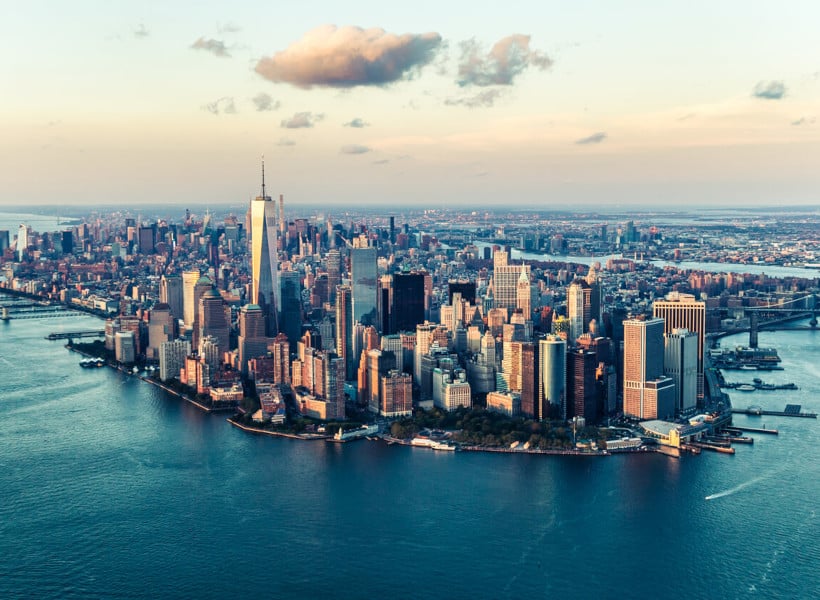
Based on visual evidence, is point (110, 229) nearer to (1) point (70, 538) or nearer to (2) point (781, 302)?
(2) point (781, 302)

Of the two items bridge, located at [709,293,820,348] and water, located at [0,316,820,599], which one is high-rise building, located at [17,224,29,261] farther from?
water, located at [0,316,820,599]

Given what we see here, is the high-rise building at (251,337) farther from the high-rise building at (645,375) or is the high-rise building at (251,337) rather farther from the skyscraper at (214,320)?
the high-rise building at (645,375)

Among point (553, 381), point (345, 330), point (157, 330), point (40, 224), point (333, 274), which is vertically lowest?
point (553, 381)

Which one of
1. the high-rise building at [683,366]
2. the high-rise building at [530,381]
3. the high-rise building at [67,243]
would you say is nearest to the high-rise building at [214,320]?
the high-rise building at [530,381]

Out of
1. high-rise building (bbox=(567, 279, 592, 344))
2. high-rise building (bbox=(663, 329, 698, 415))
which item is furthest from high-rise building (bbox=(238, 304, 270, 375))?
high-rise building (bbox=(663, 329, 698, 415))

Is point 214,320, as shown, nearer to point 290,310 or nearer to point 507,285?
point 290,310

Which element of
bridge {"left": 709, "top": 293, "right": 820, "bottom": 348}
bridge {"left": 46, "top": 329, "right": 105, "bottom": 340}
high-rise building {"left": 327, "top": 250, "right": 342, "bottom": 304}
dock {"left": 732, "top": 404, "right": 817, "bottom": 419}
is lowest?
dock {"left": 732, "top": 404, "right": 817, "bottom": 419}

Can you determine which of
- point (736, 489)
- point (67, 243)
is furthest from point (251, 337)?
point (67, 243)
